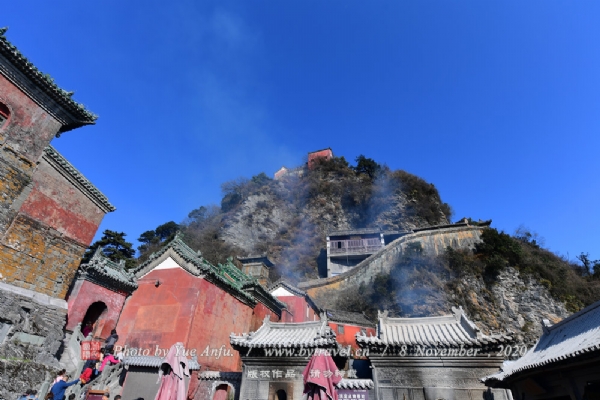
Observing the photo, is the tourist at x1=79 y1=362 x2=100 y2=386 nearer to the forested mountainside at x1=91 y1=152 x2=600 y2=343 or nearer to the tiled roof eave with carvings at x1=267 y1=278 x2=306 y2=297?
the tiled roof eave with carvings at x1=267 y1=278 x2=306 y2=297

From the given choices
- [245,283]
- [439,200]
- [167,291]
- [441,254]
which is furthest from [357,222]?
[167,291]

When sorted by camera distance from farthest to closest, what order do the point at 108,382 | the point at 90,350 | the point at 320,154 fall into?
the point at 320,154 < the point at 90,350 < the point at 108,382

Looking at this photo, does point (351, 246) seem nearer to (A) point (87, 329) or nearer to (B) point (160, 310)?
(B) point (160, 310)

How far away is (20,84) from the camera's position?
488 inches

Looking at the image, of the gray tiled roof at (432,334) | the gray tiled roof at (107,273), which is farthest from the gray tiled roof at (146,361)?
the gray tiled roof at (432,334)

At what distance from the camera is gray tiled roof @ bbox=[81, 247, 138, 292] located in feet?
47.1

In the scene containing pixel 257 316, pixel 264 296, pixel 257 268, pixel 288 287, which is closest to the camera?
pixel 257 316

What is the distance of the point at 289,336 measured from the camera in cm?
1227

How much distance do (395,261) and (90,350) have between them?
2756 centimetres

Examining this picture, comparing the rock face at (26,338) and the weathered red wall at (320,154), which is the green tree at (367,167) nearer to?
the weathered red wall at (320,154)

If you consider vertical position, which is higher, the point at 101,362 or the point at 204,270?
the point at 204,270

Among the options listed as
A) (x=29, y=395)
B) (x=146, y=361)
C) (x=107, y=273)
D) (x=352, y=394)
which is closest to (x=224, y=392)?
(x=146, y=361)

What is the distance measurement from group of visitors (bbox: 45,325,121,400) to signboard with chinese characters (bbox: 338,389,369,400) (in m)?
7.84

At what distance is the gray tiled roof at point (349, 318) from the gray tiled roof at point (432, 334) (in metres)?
13.6
